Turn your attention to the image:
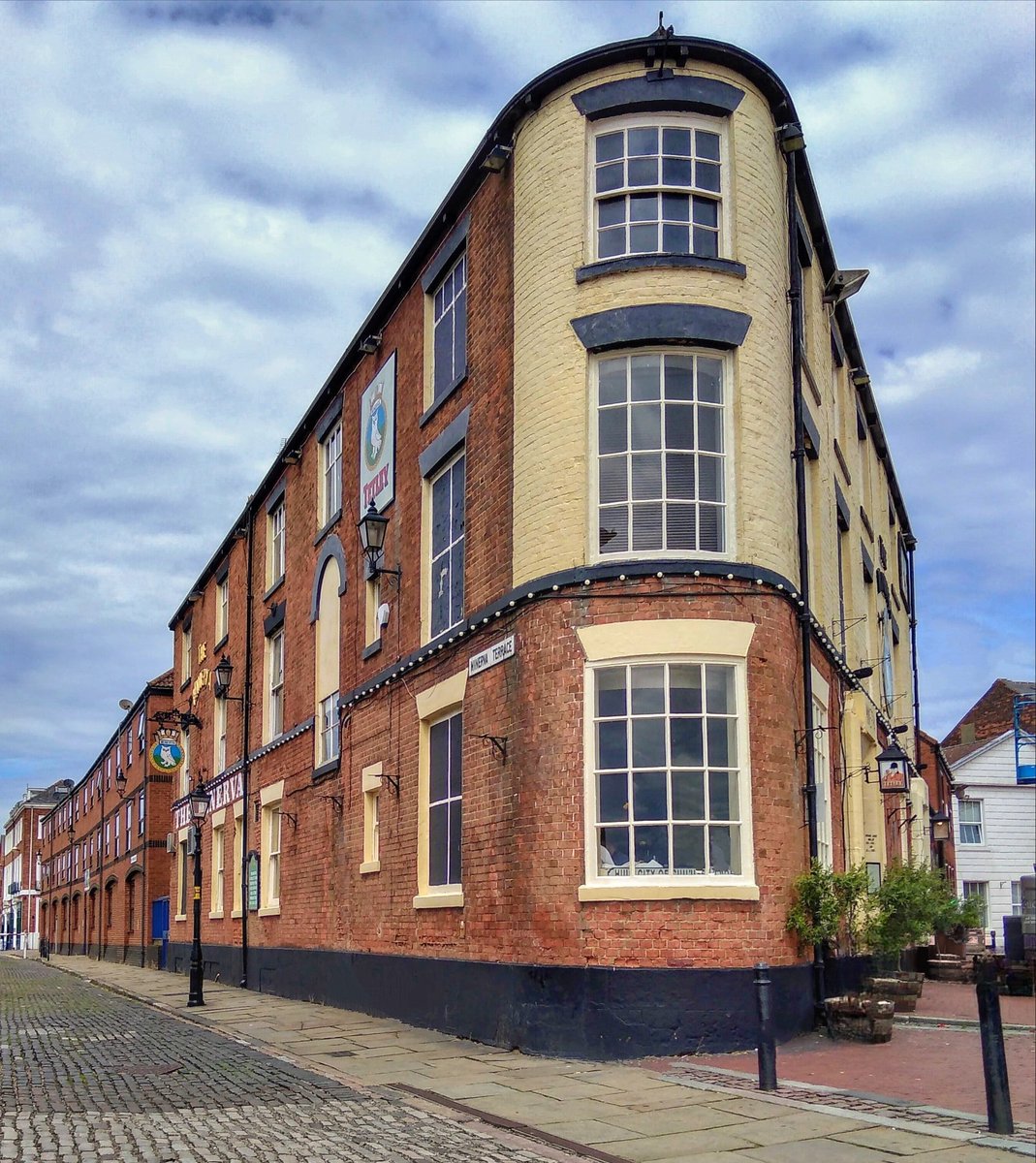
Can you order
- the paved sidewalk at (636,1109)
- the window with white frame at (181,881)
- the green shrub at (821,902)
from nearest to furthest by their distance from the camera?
the paved sidewalk at (636,1109) → the green shrub at (821,902) → the window with white frame at (181,881)

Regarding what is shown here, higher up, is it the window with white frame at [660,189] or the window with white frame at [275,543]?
the window with white frame at [660,189]

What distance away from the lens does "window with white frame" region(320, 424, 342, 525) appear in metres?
22.9

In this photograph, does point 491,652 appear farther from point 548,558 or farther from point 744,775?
point 744,775

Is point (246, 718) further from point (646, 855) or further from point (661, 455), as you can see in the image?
point (646, 855)

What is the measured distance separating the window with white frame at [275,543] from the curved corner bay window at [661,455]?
1373 centimetres

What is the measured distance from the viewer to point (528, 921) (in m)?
13.4

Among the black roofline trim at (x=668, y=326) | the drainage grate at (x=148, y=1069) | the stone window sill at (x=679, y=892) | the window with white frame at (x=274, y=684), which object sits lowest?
the drainage grate at (x=148, y=1069)

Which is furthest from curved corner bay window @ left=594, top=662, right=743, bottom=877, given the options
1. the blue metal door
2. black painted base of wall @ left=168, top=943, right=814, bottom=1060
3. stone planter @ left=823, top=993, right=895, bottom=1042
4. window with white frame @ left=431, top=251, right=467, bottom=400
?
the blue metal door

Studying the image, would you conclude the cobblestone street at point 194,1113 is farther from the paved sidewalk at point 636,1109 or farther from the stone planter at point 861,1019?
the stone planter at point 861,1019

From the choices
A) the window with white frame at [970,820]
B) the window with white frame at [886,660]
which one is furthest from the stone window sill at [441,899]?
the window with white frame at [970,820]

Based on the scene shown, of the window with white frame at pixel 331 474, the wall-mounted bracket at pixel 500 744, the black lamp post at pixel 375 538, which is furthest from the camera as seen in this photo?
the window with white frame at pixel 331 474

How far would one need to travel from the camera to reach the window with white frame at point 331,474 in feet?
75.1

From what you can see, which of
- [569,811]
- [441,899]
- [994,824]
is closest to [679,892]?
[569,811]

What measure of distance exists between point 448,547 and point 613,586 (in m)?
4.29
